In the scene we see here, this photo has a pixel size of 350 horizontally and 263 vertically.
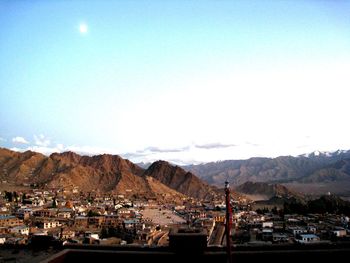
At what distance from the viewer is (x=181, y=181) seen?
132625mm

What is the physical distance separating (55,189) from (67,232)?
47408mm

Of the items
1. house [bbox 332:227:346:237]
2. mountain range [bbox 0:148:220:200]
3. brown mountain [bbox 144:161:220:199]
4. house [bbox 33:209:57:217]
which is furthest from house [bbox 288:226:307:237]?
brown mountain [bbox 144:161:220:199]

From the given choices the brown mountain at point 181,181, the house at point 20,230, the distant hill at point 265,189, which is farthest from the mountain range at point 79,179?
the house at point 20,230

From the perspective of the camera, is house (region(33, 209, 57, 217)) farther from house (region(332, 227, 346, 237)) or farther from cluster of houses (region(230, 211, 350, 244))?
house (region(332, 227, 346, 237))

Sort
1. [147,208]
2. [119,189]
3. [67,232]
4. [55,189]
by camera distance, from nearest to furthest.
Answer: [67,232], [147,208], [55,189], [119,189]

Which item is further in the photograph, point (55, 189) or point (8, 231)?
point (55, 189)

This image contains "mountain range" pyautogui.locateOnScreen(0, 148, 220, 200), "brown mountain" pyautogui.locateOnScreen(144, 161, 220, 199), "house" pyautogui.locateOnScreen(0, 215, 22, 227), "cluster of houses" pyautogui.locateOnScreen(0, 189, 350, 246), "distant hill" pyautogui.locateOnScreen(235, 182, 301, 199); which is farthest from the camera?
"distant hill" pyautogui.locateOnScreen(235, 182, 301, 199)

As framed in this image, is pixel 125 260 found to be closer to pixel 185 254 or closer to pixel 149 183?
pixel 185 254

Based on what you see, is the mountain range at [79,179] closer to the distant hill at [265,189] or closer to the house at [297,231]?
the distant hill at [265,189]

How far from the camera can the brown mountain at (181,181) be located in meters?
119

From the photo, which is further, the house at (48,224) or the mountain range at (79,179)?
the mountain range at (79,179)

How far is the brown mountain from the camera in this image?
119125mm

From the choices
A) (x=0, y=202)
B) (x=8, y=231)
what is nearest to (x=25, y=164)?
(x=0, y=202)

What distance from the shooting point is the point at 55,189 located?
80.2 metres
